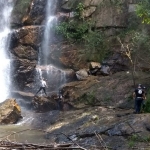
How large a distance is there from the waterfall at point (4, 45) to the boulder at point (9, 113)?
13.3 ft

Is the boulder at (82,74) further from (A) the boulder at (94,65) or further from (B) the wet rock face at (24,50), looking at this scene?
(B) the wet rock face at (24,50)

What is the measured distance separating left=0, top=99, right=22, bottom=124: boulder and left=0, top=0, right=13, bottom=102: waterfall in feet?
13.3

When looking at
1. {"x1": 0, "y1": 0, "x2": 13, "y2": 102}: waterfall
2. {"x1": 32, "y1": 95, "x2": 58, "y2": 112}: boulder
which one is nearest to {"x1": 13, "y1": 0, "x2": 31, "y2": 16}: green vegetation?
{"x1": 0, "y1": 0, "x2": 13, "y2": 102}: waterfall

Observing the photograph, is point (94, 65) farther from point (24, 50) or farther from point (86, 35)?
point (24, 50)

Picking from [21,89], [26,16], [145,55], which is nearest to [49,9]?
[26,16]

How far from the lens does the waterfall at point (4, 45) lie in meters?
23.5

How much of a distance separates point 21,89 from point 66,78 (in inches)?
129

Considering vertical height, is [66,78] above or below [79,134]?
above

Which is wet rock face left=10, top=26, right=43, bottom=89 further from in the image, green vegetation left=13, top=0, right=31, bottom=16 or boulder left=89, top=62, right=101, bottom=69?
boulder left=89, top=62, right=101, bottom=69

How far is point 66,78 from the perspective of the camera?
73.3 feet

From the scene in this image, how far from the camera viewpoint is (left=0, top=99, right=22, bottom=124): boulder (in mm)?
17344

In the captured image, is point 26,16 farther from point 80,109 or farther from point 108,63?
point 80,109

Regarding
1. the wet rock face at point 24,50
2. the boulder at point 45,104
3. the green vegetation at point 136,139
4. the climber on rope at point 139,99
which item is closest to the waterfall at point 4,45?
the wet rock face at point 24,50

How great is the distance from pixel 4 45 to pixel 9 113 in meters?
8.75
